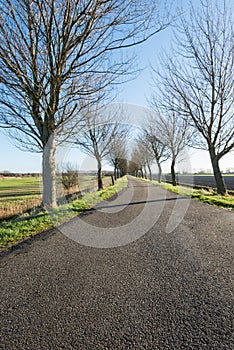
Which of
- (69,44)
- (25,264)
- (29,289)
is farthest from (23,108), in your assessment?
(29,289)

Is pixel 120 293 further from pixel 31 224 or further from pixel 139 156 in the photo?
pixel 139 156

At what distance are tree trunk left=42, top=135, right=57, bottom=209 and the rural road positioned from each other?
2.94 meters

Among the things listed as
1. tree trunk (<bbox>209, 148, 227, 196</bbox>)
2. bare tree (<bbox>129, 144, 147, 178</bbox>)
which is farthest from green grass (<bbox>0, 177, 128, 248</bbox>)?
bare tree (<bbox>129, 144, 147, 178</bbox>)

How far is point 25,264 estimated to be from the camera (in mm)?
2934

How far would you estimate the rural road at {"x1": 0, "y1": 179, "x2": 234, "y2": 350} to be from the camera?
1.59 meters

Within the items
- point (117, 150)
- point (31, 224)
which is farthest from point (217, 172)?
point (117, 150)

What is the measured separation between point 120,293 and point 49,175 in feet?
17.9

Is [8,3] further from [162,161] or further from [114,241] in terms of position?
[162,161]

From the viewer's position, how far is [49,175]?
691 centimetres

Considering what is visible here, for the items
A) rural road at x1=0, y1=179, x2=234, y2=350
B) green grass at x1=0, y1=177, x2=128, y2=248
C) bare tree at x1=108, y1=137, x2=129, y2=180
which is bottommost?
rural road at x1=0, y1=179, x2=234, y2=350

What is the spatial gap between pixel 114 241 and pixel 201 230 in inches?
78.4

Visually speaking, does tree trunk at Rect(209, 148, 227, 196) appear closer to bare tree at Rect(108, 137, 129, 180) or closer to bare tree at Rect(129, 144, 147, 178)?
bare tree at Rect(108, 137, 129, 180)

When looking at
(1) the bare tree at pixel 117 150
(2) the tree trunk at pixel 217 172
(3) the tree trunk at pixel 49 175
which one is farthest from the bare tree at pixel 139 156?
(3) the tree trunk at pixel 49 175

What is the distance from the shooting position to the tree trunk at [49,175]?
690cm
